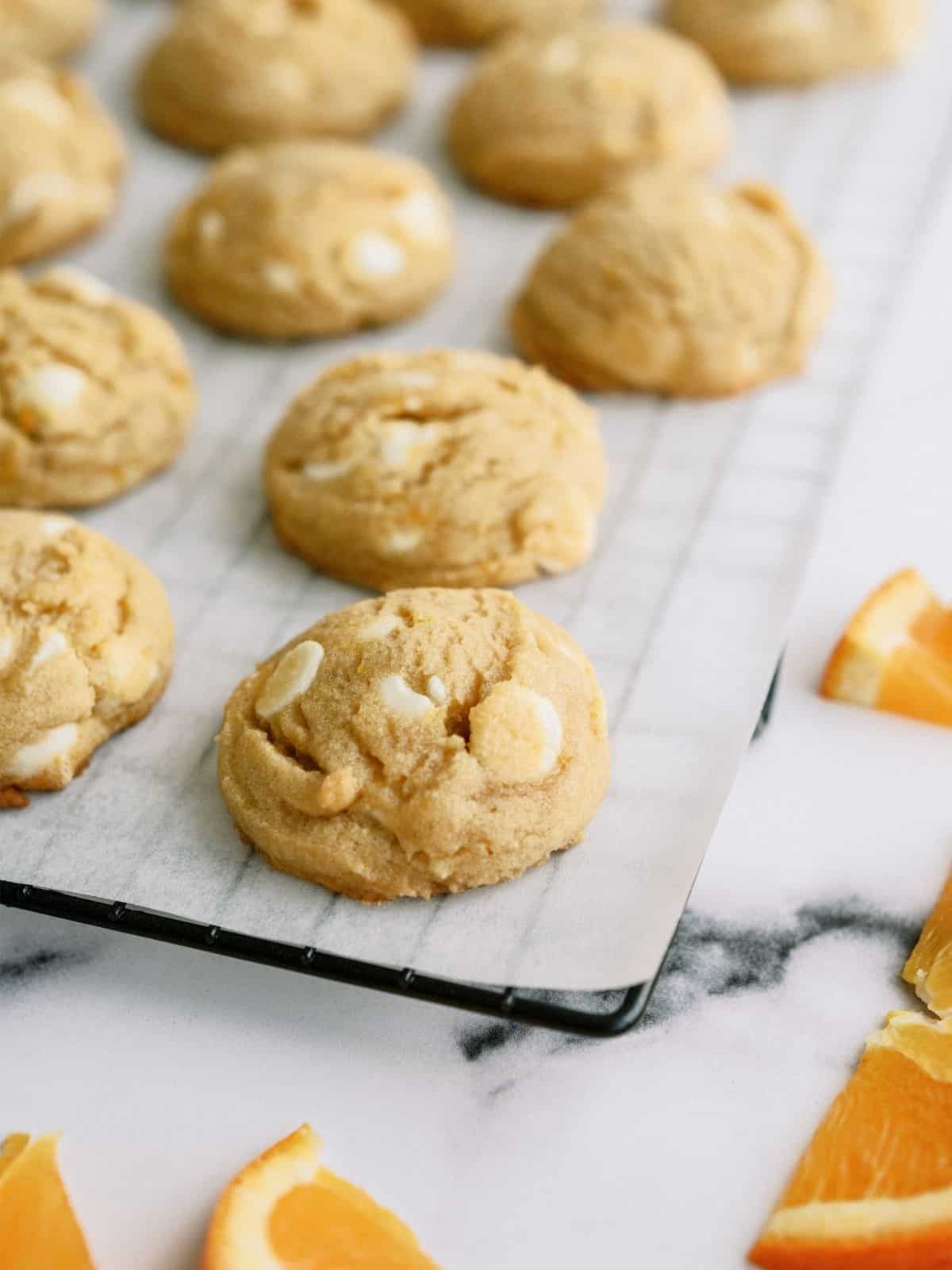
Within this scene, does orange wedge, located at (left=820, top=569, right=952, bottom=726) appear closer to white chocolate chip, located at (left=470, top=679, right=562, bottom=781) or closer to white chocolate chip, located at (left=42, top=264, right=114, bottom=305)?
Result: white chocolate chip, located at (left=470, top=679, right=562, bottom=781)

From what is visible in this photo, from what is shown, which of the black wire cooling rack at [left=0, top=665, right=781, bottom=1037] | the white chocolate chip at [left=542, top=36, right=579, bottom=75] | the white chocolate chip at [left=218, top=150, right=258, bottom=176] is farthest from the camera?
the white chocolate chip at [left=542, top=36, right=579, bottom=75]

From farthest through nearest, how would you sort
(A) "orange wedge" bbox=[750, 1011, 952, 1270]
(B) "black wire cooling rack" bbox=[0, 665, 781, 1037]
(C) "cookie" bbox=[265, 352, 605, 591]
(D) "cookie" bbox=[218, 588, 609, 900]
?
(C) "cookie" bbox=[265, 352, 605, 591], (D) "cookie" bbox=[218, 588, 609, 900], (B) "black wire cooling rack" bbox=[0, 665, 781, 1037], (A) "orange wedge" bbox=[750, 1011, 952, 1270]


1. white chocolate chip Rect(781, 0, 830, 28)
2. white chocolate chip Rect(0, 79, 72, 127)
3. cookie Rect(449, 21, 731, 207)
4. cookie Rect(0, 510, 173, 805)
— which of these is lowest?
cookie Rect(0, 510, 173, 805)

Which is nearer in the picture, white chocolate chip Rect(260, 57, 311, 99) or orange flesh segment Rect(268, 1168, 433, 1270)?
orange flesh segment Rect(268, 1168, 433, 1270)

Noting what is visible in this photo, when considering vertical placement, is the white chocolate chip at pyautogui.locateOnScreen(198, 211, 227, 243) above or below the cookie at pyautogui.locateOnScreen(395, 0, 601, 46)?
below

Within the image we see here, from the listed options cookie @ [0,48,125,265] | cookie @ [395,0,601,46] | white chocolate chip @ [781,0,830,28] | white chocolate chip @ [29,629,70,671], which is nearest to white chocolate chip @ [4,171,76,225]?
cookie @ [0,48,125,265]

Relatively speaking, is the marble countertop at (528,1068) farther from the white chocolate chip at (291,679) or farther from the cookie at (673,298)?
the cookie at (673,298)

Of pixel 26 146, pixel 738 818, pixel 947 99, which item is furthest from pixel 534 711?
pixel 947 99
